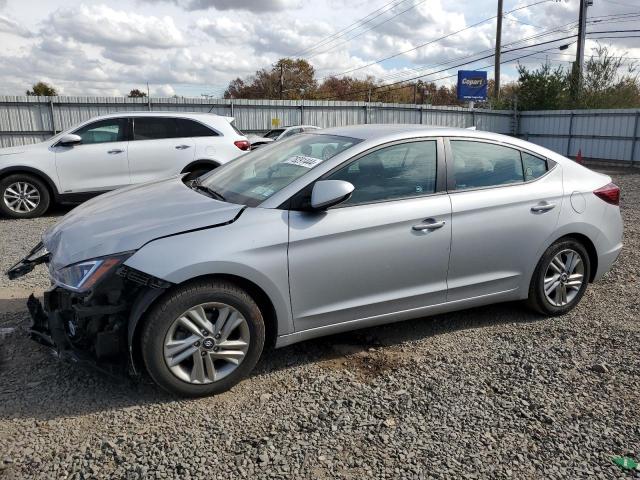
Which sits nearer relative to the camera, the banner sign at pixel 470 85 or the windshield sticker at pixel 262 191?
the windshield sticker at pixel 262 191

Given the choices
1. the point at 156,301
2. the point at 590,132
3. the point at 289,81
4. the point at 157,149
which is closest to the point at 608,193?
the point at 156,301

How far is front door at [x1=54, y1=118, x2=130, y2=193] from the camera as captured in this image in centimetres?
886

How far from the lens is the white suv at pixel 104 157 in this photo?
877cm

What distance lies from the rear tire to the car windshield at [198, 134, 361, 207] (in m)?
1.90

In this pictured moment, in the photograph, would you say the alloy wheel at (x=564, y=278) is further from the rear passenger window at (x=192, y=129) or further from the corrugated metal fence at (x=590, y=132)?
the corrugated metal fence at (x=590, y=132)

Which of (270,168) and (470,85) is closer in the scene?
(270,168)

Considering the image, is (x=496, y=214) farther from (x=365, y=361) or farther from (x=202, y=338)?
(x=202, y=338)

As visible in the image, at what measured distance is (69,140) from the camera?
8836 mm

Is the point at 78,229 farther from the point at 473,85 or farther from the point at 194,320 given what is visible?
the point at 473,85

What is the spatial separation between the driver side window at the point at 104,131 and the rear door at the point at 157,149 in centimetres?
20

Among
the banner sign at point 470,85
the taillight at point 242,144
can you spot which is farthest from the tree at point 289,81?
the taillight at point 242,144

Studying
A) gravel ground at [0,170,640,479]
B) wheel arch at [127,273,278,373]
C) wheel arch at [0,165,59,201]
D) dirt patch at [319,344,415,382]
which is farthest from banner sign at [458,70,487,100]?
wheel arch at [127,273,278,373]

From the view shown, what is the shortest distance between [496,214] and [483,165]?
1.32ft

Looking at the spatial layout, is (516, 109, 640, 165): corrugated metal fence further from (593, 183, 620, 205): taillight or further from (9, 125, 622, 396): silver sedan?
(9, 125, 622, 396): silver sedan
